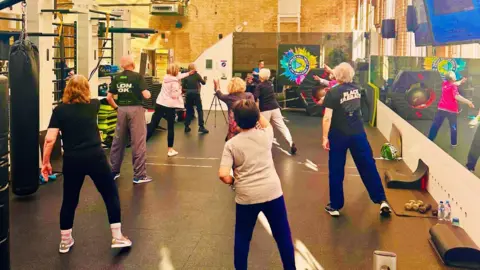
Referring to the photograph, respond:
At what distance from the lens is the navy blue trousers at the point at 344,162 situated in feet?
16.4

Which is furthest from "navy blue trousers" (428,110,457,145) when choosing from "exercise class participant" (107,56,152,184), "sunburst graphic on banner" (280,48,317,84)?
"sunburst graphic on banner" (280,48,317,84)

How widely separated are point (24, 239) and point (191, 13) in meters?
15.8

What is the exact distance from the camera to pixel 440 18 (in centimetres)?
492

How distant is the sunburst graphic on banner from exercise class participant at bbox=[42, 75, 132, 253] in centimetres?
1156

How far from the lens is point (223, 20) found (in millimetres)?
19047

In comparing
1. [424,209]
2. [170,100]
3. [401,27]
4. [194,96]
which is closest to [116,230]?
[424,209]

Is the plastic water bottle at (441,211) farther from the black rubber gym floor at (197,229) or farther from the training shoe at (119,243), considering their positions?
the training shoe at (119,243)

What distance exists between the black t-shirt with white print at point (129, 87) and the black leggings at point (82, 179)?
2118mm

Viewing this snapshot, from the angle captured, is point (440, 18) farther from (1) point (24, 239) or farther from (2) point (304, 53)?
(2) point (304, 53)

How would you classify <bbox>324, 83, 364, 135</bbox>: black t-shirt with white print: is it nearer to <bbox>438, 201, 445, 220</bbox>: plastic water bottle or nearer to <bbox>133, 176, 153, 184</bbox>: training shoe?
<bbox>438, 201, 445, 220</bbox>: plastic water bottle

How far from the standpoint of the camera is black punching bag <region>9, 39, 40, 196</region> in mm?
3510

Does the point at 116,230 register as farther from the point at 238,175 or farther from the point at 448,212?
the point at 448,212

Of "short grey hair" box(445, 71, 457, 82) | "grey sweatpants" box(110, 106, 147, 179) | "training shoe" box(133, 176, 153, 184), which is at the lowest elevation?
"training shoe" box(133, 176, 153, 184)

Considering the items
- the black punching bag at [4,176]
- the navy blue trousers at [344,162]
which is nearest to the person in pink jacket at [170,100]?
the navy blue trousers at [344,162]
